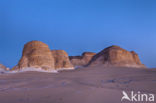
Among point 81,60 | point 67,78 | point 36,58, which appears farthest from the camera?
point 81,60

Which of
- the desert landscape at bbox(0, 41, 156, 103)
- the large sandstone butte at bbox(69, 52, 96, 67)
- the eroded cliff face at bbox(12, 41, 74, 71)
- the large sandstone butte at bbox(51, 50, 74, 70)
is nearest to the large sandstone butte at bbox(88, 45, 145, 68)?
the desert landscape at bbox(0, 41, 156, 103)

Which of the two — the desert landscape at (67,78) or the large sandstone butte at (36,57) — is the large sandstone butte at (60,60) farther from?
the large sandstone butte at (36,57)

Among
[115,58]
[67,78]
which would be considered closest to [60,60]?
[115,58]

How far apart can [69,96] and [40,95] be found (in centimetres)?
85

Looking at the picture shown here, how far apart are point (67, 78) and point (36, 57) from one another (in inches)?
432


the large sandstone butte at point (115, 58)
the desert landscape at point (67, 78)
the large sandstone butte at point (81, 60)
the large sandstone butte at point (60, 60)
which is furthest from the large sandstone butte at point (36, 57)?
the large sandstone butte at point (81, 60)

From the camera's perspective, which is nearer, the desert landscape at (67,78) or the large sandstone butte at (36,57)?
the desert landscape at (67,78)

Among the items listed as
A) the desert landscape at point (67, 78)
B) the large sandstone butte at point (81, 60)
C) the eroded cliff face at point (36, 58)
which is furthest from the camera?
the large sandstone butte at point (81, 60)

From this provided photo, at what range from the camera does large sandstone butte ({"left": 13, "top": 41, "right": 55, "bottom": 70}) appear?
17422 millimetres

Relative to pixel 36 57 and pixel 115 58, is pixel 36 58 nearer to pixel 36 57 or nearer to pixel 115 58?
pixel 36 57

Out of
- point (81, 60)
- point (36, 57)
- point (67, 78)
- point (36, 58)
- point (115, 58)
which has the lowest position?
point (67, 78)

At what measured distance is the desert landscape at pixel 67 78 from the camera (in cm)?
366

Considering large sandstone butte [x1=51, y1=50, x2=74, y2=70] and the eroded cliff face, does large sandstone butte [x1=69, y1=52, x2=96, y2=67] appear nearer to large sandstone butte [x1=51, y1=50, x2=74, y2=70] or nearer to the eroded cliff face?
large sandstone butte [x1=51, y1=50, x2=74, y2=70]

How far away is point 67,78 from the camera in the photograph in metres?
8.27
